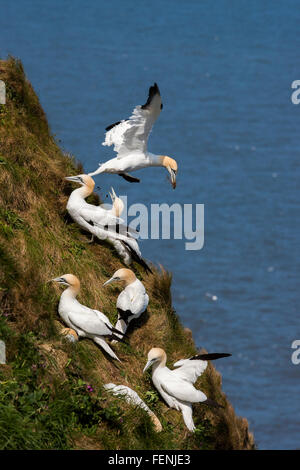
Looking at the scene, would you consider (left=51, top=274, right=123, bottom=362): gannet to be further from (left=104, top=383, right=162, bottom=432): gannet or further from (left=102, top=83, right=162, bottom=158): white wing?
(left=102, top=83, right=162, bottom=158): white wing

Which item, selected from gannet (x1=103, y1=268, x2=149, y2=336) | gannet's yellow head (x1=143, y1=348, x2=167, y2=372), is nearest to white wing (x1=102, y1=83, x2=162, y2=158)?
gannet (x1=103, y1=268, x2=149, y2=336)

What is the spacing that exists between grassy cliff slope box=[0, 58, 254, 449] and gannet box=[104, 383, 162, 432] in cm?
14

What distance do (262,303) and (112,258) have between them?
56943 mm

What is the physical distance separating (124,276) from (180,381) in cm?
180

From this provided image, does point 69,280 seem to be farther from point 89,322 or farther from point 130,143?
point 130,143

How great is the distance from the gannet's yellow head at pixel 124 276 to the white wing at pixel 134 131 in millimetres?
2914

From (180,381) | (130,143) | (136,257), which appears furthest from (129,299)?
(130,143)

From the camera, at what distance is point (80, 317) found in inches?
664

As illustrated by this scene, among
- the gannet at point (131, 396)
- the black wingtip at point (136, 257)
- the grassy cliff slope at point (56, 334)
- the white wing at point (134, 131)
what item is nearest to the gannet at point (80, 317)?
the grassy cliff slope at point (56, 334)

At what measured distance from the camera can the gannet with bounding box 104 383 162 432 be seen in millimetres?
16344

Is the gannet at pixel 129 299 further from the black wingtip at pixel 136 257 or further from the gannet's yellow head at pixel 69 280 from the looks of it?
the black wingtip at pixel 136 257

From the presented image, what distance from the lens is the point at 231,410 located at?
61.1 feet
